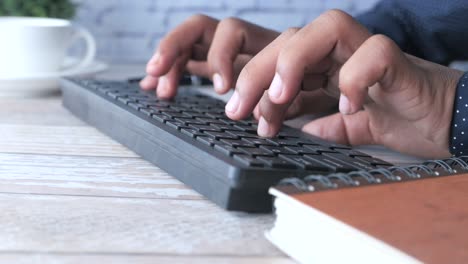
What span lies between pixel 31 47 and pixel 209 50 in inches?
12.2

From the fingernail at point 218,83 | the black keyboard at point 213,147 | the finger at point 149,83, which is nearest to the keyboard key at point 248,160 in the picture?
the black keyboard at point 213,147

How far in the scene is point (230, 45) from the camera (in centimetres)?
82

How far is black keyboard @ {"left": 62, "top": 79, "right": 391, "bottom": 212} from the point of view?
0.44 meters

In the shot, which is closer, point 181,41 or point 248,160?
point 248,160

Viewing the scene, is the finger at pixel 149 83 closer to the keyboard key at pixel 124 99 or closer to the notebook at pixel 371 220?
the keyboard key at pixel 124 99

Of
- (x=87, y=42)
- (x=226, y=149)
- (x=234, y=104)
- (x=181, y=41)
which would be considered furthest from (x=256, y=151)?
(x=87, y=42)

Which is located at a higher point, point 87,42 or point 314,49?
point 314,49

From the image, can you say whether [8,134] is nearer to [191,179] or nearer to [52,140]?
[52,140]

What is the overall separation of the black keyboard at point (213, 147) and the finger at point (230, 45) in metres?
0.03

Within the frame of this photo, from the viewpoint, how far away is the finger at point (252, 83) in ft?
1.95

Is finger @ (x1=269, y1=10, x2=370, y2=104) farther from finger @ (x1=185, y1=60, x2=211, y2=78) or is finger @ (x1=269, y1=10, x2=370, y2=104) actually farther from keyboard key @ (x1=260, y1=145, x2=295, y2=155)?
finger @ (x1=185, y1=60, x2=211, y2=78)

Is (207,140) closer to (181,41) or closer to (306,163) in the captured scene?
(306,163)

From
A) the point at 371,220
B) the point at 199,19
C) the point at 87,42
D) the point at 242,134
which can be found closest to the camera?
the point at 371,220

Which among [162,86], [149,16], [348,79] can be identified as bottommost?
[149,16]
